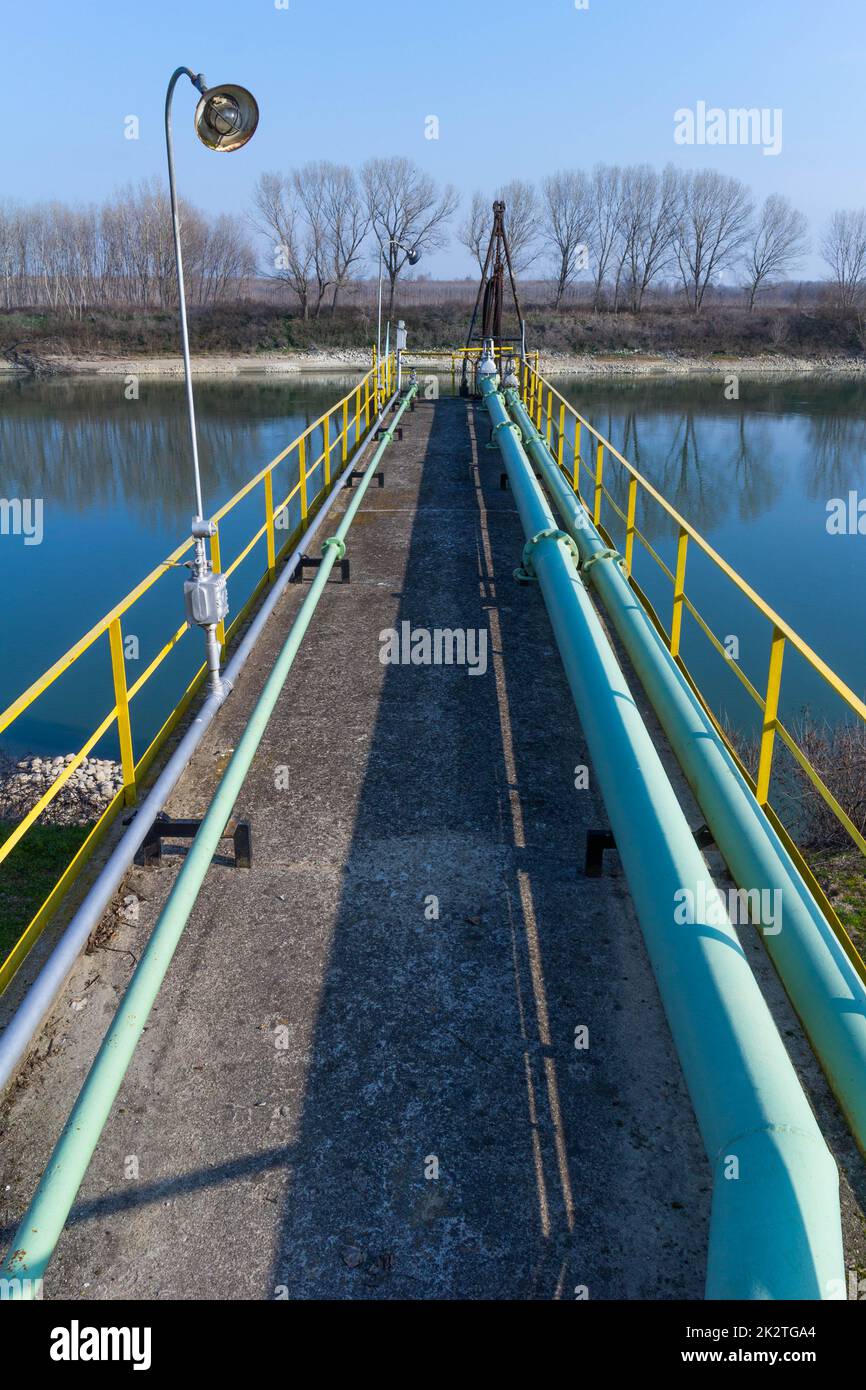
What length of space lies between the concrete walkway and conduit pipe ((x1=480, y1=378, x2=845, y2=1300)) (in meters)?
0.37

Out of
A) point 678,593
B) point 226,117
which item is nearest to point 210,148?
point 226,117

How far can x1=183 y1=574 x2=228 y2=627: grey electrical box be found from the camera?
5.64 meters

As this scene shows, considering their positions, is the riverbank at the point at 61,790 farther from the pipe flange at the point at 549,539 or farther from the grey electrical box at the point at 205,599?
the pipe flange at the point at 549,539

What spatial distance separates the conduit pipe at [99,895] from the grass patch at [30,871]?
2519mm

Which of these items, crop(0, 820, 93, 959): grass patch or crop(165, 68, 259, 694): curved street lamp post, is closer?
crop(165, 68, 259, 694): curved street lamp post

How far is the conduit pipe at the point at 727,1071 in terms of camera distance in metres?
2.42

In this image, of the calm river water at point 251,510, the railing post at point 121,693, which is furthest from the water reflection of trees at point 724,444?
the railing post at point 121,693

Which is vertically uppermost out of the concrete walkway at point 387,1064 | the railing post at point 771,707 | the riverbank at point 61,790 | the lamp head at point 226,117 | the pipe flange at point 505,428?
the lamp head at point 226,117

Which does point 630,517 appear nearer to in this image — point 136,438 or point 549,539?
point 549,539

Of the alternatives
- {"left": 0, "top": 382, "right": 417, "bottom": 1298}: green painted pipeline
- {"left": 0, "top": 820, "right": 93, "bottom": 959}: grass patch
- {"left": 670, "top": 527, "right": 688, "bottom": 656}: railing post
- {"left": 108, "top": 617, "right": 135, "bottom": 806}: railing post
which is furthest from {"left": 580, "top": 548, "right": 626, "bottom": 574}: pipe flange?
{"left": 0, "top": 820, "right": 93, "bottom": 959}: grass patch

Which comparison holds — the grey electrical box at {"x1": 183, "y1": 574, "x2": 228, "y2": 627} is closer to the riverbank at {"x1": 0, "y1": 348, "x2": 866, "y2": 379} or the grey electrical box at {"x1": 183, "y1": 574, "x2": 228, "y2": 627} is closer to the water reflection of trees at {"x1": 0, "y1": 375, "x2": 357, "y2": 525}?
the water reflection of trees at {"x1": 0, "y1": 375, "x2": 357, "y2": 525}

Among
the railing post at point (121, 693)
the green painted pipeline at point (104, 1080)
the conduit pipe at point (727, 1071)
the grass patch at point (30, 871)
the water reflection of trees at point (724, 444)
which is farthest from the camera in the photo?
the water reflection of trees at point (724, 444)

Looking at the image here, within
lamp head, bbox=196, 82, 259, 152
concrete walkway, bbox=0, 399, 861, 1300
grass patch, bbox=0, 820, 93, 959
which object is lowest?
grass patch, bbox=0, 820, 93, 959
